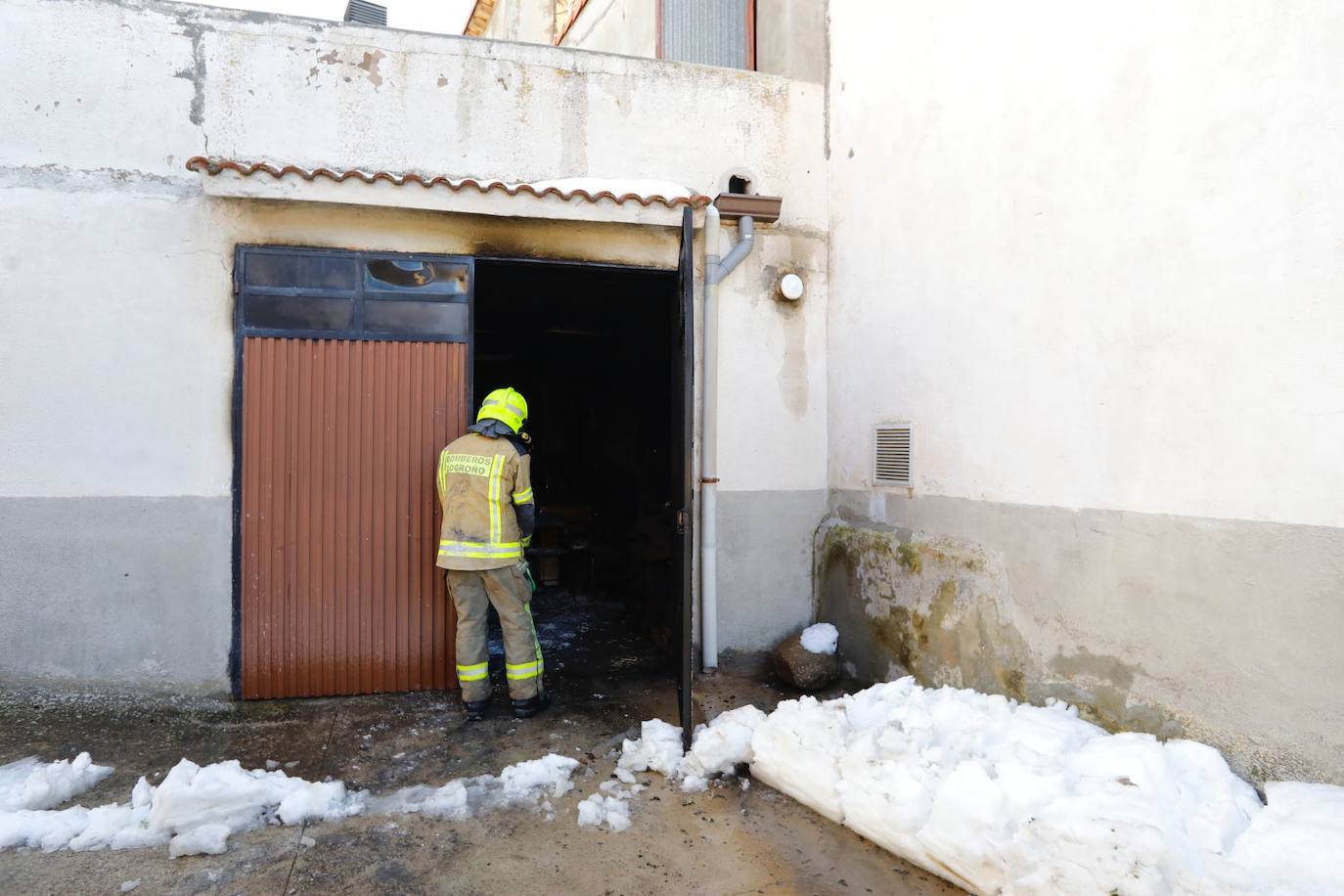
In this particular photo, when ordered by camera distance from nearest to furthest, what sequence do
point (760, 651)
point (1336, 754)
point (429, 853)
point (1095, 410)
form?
point (1336, 754), point (429, 853), point (1095, 410), point (760, 651)

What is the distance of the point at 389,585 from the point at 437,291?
2139 mm

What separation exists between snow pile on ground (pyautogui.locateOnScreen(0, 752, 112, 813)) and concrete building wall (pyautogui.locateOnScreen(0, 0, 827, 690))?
39.9 inches

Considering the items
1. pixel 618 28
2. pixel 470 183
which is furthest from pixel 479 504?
pixel 618 28

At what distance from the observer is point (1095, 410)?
12.1 ft

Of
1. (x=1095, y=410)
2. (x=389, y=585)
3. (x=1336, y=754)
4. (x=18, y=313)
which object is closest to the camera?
(x=1336, y=754)

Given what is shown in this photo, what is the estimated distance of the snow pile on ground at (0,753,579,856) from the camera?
11.2ft

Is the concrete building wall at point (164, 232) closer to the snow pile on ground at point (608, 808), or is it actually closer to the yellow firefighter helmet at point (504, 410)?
the yellow firefighter helmet at point (504, 410)

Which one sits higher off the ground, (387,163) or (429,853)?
(387,163)

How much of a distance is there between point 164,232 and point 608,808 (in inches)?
183

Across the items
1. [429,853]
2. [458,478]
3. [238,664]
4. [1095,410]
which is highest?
[1095,410]

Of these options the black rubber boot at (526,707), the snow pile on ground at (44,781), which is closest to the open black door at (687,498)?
the black rubber boot at (526,707)

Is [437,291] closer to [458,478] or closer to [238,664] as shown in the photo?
[458,478]

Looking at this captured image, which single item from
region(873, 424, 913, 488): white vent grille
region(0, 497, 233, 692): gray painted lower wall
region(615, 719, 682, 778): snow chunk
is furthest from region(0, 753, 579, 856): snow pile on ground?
region(873, 424, 913, 488): white vent grille

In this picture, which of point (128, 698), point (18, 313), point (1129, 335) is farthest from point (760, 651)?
point (18, 313)
